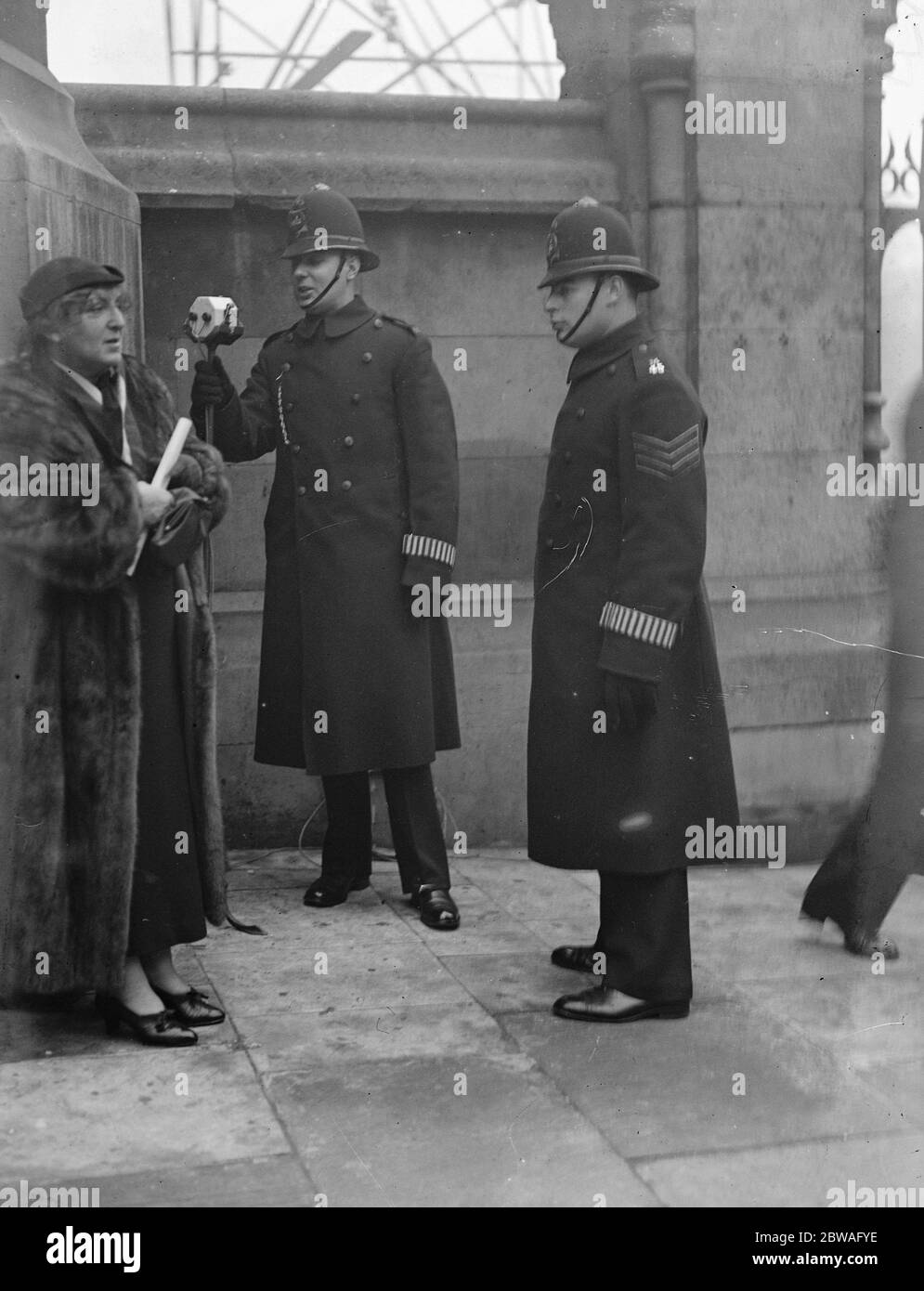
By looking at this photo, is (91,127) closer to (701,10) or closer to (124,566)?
(701,10)

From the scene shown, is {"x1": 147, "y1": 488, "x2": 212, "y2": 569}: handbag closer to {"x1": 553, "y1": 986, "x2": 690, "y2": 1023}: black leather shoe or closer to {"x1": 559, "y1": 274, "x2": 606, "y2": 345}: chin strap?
{"x1": 559, "y1": 274, "x2": 606, "y2": 345}: chin strap

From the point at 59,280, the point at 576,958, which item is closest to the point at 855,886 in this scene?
the point at 576,958

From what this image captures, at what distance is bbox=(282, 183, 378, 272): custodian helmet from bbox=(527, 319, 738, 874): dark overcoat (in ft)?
4.39

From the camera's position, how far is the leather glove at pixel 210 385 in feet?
18.7

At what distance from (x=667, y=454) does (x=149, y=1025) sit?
6.74 ft

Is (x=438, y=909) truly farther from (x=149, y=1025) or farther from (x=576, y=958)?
(x=149, y=1025)

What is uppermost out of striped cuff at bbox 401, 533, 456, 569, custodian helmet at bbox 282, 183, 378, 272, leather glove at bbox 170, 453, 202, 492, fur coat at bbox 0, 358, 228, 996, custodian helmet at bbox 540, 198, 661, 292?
custodian helmet at bbox 282, 183, 378, 272

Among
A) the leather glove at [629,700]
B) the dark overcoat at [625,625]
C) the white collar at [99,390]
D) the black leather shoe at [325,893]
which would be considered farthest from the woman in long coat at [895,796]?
the white collar at [99,390]

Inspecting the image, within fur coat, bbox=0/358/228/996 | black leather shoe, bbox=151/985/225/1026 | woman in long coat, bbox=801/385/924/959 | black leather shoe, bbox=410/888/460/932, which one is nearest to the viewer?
fur coat, bbox=0/358/228/996

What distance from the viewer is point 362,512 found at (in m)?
5.87

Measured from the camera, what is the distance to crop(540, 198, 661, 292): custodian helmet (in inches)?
183

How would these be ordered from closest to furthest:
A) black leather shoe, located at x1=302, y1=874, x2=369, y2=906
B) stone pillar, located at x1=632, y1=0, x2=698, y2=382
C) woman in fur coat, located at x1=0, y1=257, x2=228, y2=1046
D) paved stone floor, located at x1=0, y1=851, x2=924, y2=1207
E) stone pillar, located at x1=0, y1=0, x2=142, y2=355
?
paved stone floor, located at x1=0, y1=851, x2=924, y2=1207
woman in fur coat, located at x1=0, y1=257, x2=228, y2=1046
stone pillar, located at x1=0, y1=0, x2=142, y2=355
black leather shoe, located at x1=302, y1=874, x2=369, y2=906
stone pillar, located at x1=632, y1=0, x2=698, y2=382

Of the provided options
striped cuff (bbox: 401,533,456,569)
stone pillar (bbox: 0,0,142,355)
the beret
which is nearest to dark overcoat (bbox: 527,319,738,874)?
striped cuff (bbox: 401,533,456,569)

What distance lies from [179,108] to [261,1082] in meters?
4.12
